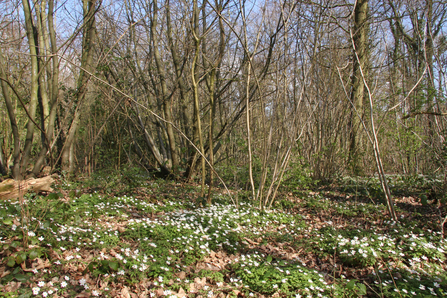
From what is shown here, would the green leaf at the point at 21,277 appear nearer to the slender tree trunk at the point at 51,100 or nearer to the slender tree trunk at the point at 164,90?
the slender tree trunk at the point at 51,100

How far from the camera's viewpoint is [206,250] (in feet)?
12.5

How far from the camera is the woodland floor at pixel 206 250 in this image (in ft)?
9.37

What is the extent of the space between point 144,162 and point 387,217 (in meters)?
6.85

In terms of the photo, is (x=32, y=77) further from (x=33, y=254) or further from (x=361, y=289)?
(x=361, y=289)

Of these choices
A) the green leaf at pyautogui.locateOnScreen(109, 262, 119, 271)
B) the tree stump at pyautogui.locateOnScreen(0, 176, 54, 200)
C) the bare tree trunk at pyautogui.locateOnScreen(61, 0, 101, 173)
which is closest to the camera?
the green leaf at pyautogui.locateOnScreen(109, 262, 119, 271)

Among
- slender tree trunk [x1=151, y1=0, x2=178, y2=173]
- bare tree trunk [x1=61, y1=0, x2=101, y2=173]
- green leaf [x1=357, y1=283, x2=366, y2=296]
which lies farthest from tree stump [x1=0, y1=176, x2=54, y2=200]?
green leaf [x1=357, y1=283, x2=366, y2=296]

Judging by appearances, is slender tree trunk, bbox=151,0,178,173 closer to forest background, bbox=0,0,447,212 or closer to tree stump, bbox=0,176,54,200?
forest background, bbox=0,0,447,212

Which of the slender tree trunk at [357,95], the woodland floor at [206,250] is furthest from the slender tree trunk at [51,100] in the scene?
the slender tree trunk at [357,95]

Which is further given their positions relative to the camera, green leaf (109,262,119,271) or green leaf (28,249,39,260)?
green leaf (109,262,119,271)

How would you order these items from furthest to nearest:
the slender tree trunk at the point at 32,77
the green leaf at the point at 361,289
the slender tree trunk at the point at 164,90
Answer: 1. the slender tree trunk at the point at 164,90
2. the slender tree trunk at the point at 32,77
3. the green leaf at the point at 361,289

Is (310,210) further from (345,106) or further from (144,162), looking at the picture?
(144,162)

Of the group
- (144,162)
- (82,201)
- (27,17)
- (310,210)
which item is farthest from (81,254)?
(144,162)

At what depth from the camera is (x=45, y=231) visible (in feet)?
10.7

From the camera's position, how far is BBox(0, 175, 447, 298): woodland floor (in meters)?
2.86
